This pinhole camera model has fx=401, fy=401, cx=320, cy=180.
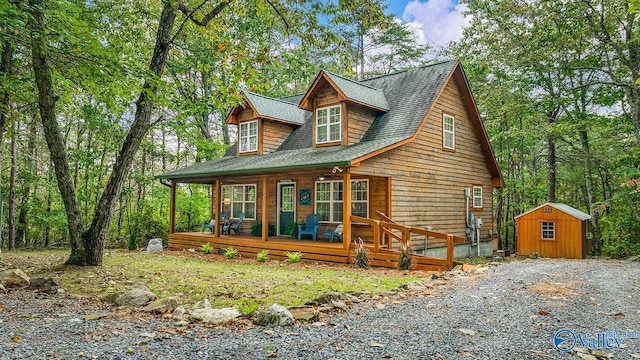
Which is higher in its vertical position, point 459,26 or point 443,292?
point 459,26

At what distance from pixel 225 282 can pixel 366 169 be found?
16.1ft

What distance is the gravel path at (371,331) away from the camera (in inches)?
137

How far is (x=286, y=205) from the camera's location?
48.0ft

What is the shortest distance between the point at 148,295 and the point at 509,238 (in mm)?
22828

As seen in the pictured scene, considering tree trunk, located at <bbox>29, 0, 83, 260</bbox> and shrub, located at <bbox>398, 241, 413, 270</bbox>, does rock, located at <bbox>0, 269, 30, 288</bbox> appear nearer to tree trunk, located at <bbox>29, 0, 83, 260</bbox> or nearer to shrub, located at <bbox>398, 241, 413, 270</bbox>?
tree trunk, located at <bbox>29, 0, 83, 260</bbox>

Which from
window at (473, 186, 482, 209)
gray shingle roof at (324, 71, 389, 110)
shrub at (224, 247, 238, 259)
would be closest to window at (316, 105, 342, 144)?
gray shingle roof at (324, 71, 389, 110)

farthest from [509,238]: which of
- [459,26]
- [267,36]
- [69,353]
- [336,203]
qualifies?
[69,353]

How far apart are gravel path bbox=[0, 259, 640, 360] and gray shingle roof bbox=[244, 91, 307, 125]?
10485 millimetres

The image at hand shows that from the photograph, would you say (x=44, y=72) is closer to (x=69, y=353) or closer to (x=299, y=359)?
(x=69, y=353)

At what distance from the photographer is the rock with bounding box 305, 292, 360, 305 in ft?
17.0

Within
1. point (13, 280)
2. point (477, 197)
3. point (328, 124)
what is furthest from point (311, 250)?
point (477, 197)

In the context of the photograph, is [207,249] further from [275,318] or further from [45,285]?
[275,318]

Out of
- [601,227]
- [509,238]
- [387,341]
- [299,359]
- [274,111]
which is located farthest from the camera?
[509,238]

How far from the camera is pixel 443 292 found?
6199mm
